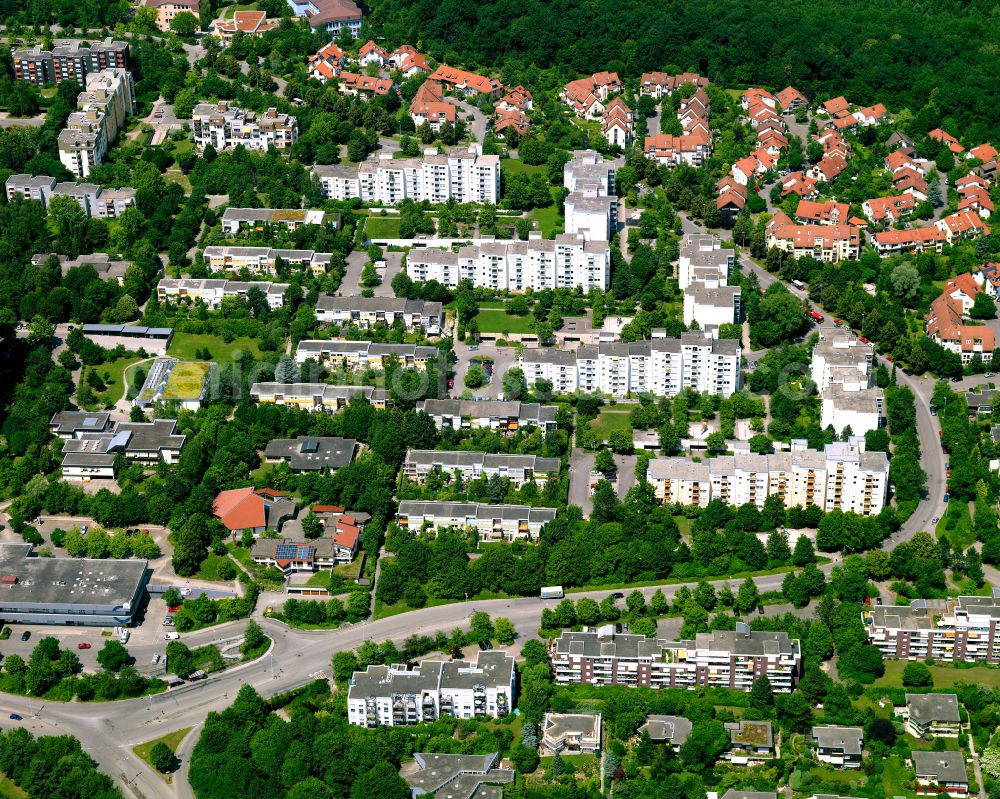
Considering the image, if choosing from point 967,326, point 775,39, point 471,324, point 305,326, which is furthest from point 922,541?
point 775,39

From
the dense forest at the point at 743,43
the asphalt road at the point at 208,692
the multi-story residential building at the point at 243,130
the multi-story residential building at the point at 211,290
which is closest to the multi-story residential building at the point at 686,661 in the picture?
the asphalt road at the point at 208,692

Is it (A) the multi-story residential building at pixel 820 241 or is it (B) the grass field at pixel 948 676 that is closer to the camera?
Answer: (B) the grass field at pixel 948 676

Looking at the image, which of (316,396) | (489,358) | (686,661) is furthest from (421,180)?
(686,661)

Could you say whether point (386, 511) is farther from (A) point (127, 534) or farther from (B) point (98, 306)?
(B) point (98, 306)

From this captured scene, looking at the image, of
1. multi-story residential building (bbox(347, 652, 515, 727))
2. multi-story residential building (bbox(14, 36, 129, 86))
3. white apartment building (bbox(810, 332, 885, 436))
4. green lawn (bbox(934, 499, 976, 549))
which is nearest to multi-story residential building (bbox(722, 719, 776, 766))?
multi-story residential building (bbox(347, 652, 515, 727))

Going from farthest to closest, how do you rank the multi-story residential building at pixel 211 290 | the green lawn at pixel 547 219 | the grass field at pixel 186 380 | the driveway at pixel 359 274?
the green lawn at pixel 547 219 < the driveway at pixel 359 274 < the multi-story residential building at pixel 211 290 < the grass field at pixel 186 380

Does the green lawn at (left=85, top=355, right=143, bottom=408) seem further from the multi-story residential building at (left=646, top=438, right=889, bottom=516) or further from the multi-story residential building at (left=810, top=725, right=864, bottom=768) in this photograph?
the multi-story residential building at (left=810, top=725, right=864, bottom=768)

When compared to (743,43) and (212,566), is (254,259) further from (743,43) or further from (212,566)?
(743,43)

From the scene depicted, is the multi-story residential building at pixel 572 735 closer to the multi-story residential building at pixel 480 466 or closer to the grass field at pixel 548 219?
the multi-story residential building at pixel 480 466
